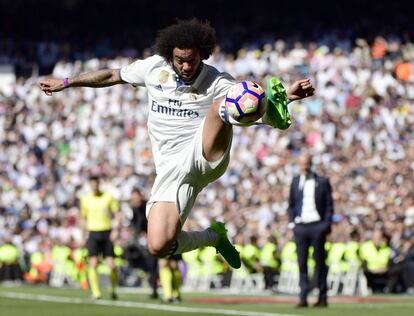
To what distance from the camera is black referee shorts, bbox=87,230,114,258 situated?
1952cm

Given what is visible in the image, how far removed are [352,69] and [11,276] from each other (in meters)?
9.90

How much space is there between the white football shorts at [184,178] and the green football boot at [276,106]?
0.69m

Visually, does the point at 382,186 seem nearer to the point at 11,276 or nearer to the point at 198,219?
the point at 198,219

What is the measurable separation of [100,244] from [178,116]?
8643mm

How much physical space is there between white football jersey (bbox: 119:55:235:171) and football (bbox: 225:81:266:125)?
630 millimetres

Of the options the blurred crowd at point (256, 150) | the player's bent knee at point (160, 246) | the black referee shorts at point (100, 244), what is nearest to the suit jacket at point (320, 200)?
the black referee shorts at point (100, 244)

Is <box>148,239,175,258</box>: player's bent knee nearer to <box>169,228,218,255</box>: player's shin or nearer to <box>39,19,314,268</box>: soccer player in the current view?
<box>39,19,314,268</box>: soccer player

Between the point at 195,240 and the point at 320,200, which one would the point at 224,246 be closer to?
the point at 195,240

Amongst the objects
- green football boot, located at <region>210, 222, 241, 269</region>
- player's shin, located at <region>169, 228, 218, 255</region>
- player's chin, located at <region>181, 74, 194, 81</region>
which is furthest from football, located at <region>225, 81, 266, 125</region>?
green football boot, located at <region>210, 222, 241, 269</region>

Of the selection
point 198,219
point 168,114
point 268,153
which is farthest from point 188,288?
point 168,114

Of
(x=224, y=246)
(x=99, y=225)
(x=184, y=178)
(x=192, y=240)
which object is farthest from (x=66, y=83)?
(x=99, y=225)

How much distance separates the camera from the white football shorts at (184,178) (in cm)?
1117

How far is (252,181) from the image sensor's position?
28.5 m

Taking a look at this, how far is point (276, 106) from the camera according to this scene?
10.6 m
